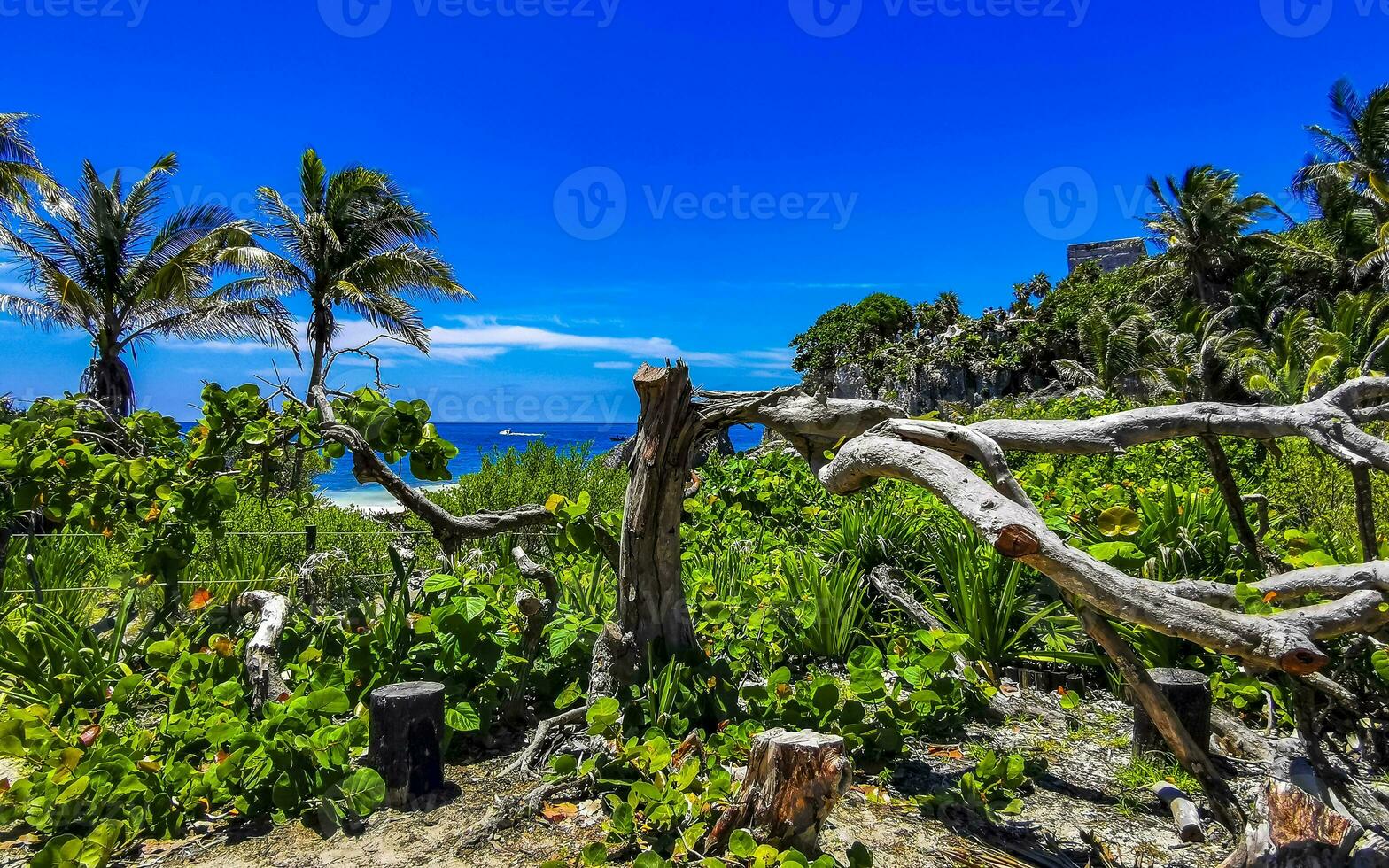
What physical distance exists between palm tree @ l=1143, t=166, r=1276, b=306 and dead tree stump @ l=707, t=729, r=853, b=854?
34.3 meters

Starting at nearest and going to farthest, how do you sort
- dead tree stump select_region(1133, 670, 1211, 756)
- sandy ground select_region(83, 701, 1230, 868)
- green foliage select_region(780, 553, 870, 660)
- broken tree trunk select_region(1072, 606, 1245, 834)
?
broken tree trunk select_region(1072, 606, 1245, 834) < sandy ground select_region(83, 701, 1230, 868) < dead tree stump select_region(1133, 670, 1211, 756) < green foliage select_region(780, 553, 870, 660)

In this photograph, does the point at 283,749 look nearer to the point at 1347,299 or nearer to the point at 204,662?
the point at 204,662

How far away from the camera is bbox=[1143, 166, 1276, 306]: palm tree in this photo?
29031 millimetres

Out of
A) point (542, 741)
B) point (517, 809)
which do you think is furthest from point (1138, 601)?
point (542, 741)

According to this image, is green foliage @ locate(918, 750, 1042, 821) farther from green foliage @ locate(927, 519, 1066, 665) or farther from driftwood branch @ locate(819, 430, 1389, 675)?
green foliage @ locate(927, 519, 1066, 665)

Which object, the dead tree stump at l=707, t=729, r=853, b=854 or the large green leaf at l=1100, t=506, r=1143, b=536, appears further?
the large green leaf at l=1100, t=506, r=1143, b=536

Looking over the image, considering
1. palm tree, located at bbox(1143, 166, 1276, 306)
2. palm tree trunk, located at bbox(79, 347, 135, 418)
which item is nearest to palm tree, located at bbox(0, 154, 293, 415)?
palm tree trunk, located at bbox(79, 347, 135, 418)

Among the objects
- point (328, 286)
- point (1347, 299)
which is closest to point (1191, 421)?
point (328, 286)

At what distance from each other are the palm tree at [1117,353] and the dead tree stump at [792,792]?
25.2 metres

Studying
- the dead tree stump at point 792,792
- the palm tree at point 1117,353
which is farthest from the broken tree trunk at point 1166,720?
the palm tree at point 1117,353

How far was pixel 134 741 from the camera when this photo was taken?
2486 millimetres

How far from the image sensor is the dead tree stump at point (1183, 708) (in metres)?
2.72

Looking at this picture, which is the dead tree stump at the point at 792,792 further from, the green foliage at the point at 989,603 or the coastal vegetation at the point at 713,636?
the green foliage at the point at 989,603

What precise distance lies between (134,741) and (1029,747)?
324 cm
